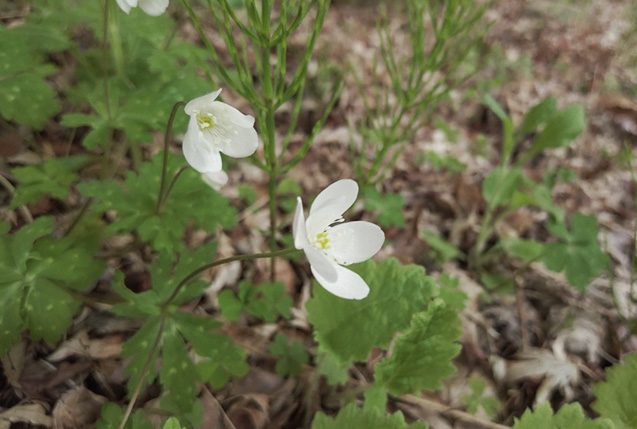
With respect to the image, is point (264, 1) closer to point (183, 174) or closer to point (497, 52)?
point (183, 174)

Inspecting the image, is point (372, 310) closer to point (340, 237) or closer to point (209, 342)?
point (340, 237)

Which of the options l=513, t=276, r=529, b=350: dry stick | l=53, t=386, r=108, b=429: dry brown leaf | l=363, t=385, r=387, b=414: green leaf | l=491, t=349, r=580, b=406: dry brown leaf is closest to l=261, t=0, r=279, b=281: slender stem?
l=363, t=385, r=387, b=414: green leaf

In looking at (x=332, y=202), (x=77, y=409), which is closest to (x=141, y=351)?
(x=77, y=409)

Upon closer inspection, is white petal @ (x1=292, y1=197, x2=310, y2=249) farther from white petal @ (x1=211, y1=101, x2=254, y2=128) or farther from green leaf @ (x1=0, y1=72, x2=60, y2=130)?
green leaf @ (x1=0, y1=72, x2=60, y2=130)

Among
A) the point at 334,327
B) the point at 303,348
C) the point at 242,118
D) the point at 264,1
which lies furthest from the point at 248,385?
the point at 264,1

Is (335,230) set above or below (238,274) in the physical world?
above

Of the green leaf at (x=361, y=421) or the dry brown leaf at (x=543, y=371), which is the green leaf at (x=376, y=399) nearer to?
the green leaf at (x=361, y=421)
